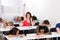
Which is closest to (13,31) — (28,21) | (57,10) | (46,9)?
(28,21)

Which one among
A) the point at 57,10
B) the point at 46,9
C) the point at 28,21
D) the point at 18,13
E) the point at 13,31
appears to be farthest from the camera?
the point at 18,13

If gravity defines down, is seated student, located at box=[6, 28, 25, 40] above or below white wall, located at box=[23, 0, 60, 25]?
below

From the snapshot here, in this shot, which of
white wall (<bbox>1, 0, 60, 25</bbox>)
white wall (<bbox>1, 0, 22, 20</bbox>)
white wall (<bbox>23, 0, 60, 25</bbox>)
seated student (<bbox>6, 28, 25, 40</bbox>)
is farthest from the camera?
white wall (<bbox>1, 0, 22, 20</bbox>)

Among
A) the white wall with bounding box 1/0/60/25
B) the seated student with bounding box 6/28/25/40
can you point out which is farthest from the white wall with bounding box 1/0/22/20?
the seated student with bounding box 6/28/25/40

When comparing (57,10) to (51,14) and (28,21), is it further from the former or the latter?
(28,21)

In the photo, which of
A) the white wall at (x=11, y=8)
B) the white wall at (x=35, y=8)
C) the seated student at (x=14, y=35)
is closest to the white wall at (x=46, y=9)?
the white wall at (x=35, y=8)

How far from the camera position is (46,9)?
8.03 m

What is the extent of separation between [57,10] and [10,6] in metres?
2.48

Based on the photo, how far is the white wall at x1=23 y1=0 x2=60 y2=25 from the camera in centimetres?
737

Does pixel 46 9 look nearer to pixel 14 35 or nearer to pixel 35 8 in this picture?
pixel 35 8

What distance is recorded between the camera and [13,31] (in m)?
4.40

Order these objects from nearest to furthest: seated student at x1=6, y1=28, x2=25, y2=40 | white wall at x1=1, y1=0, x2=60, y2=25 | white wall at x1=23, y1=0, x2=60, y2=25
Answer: seated student at x1=6, y1=28, x2=25, y2=40 < white wall at x1=23, y1=0, x2=60, y2=25 < white wall at x1=1, y1=0, x2=60, y2=25

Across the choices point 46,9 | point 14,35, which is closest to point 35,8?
point 46,9

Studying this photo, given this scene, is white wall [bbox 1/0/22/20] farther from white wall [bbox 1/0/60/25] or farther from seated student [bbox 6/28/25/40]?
seated student [bbox 6/28/25/40]
